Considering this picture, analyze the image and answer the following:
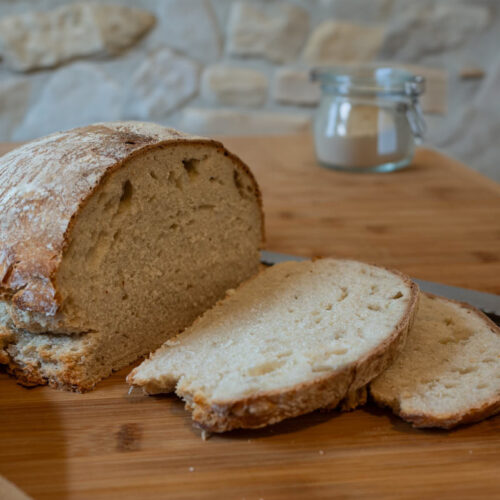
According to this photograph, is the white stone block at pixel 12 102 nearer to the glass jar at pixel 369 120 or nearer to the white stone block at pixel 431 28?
the glass jar at pixel 369 120

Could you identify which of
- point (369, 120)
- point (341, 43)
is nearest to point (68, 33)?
point (341, 43)

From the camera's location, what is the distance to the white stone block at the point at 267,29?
4.71 metres

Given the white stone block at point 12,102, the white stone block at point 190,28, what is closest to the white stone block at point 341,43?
the white stone block at point 190,28

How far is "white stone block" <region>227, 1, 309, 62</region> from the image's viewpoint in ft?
15.5

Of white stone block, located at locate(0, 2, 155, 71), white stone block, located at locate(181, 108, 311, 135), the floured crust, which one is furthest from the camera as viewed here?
white stone block, located at locate(181, 108, 311, 135)

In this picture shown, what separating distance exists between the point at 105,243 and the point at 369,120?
→ 214 cm

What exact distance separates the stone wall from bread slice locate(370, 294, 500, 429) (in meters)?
3.18

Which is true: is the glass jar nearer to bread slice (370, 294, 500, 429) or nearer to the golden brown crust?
bread slice (370, 294, 500, 429)

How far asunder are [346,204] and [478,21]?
7.91 ft

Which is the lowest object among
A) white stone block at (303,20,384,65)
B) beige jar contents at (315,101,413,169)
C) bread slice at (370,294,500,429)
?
bread slice at (370,294,500,429)

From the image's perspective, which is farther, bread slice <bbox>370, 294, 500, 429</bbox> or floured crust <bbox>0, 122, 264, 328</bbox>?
floured crust <bbox>0, 122, 264, 328</bbox>

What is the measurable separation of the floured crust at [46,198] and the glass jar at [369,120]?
1.76m

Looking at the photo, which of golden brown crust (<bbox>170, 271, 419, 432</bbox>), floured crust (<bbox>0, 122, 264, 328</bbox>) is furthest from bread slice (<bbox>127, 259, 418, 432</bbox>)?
floured crust (<bbox>0, 122, 264, 328</bbox>)

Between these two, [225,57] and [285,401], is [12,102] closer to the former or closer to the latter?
[225,57]
